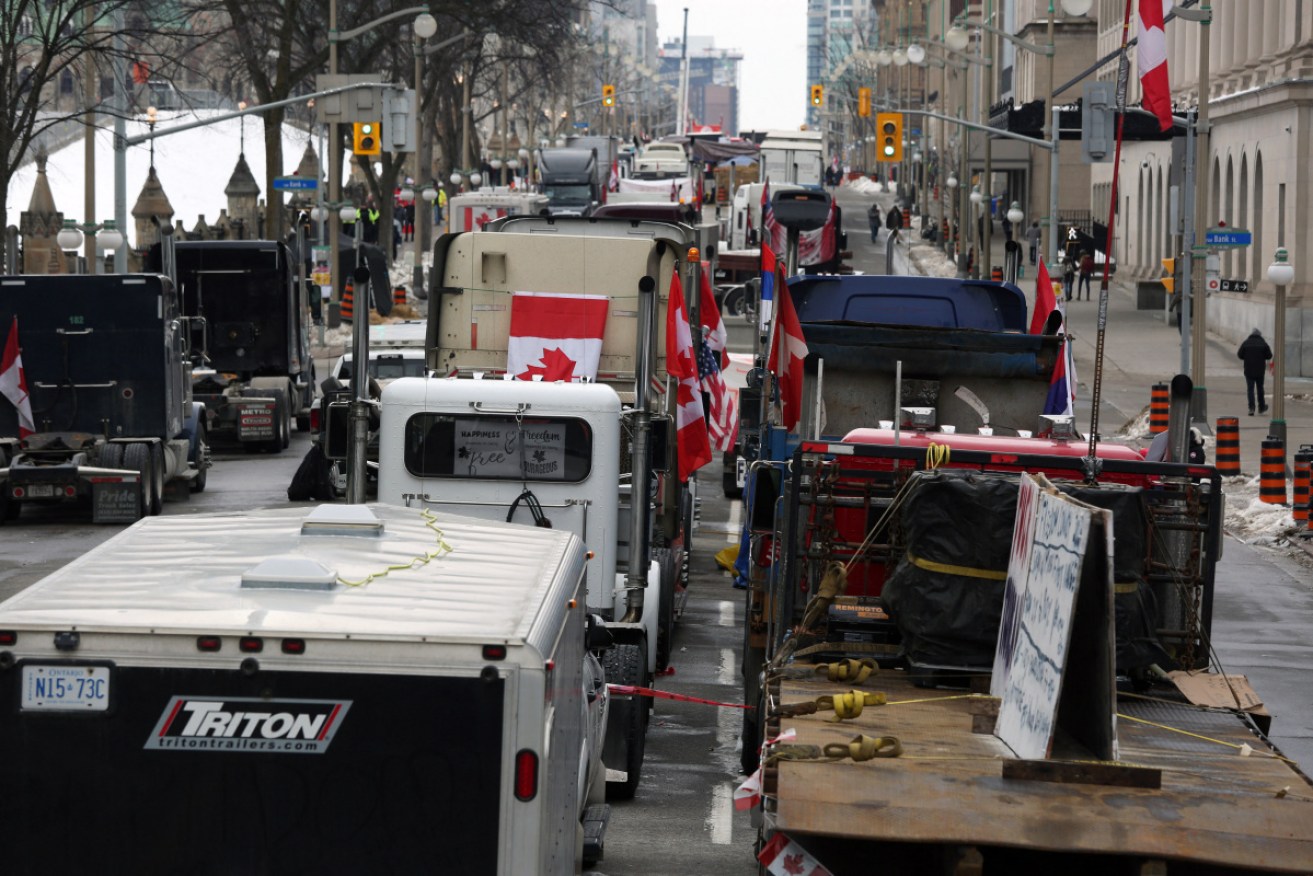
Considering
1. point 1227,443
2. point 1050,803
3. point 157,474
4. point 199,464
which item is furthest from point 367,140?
point 1050,803

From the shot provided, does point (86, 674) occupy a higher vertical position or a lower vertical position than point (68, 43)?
lower

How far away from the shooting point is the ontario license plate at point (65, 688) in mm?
5887

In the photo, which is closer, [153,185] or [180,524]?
[180,524]

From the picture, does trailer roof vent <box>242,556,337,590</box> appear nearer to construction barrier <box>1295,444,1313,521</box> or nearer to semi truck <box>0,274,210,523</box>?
semi truck <box>0,274,210,523</box>

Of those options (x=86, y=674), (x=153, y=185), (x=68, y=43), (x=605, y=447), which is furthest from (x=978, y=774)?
(x=153, y=185)

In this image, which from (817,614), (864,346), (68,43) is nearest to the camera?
(817,614)

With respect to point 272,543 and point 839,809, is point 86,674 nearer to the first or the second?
point 272,543

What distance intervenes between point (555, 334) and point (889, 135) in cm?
3558

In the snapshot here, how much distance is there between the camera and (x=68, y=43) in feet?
125

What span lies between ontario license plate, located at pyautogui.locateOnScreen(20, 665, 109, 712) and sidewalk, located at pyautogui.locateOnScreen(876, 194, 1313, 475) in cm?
2318

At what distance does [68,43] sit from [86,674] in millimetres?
34561

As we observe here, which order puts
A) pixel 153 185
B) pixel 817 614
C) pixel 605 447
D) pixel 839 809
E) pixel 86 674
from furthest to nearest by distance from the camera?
pixel 153 185 < pixel 605 447 < pixel 817 614 < pixel 839 809 < pixel 86 674

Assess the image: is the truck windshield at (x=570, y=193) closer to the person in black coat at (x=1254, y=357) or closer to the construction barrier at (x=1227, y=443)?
the person in black coat at (x=1254, y=357)

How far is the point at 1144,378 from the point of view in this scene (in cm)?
4141
